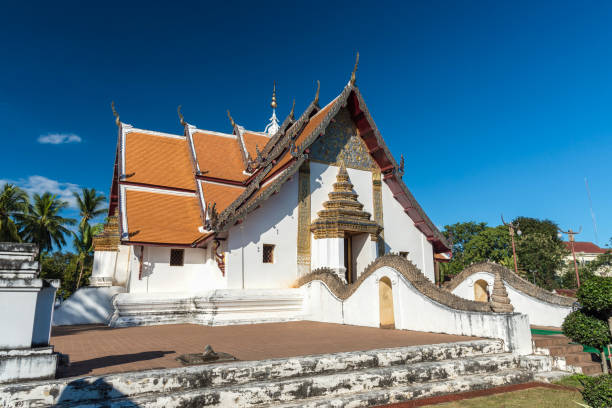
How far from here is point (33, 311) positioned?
3.59 metres

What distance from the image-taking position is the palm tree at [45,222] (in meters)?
29.7

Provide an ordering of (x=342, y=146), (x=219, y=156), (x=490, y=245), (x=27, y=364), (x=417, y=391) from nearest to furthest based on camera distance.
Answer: (x=27, y=364), (x=417, y=391), (x=342, y=146), (x=219, y=156), (x=490, y=245)

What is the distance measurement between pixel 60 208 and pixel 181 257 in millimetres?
24892

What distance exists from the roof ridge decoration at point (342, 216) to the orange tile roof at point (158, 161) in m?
4.69

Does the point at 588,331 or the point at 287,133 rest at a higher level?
the point at 287,133

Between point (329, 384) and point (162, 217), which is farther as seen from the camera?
point (162, 217)

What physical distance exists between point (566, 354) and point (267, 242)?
6891 mm

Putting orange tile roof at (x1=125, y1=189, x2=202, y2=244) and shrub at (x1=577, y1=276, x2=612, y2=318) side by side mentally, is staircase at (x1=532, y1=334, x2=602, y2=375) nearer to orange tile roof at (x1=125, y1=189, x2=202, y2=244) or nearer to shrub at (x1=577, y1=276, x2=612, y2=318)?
shrub at (x1=577, y1=276, x2=612, y2=318)

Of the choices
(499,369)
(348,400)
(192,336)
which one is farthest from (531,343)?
(192,336)

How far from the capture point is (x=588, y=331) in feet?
18.5

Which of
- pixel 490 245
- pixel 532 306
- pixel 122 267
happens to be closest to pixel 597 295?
pixel 532 306

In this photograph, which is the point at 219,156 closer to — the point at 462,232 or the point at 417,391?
the point at 417,391

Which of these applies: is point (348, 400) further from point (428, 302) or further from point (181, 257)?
point (181, 257)

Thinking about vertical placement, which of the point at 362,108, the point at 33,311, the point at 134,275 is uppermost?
the point at 362,108
